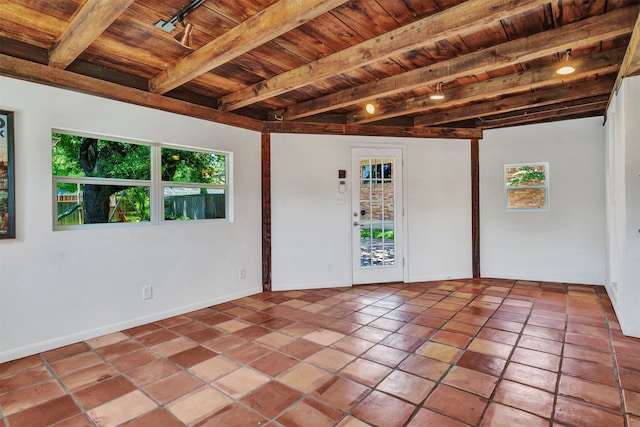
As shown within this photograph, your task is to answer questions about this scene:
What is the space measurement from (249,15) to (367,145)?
2.83 m

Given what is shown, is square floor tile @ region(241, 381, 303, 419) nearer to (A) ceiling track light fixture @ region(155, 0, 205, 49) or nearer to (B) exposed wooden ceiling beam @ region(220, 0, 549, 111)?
(A) ceiling track light fixture @ region(155, 0, 205, 49)

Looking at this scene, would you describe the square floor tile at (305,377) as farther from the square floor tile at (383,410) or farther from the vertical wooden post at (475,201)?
the vertical wooden post at (475,201)

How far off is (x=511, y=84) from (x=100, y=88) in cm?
383

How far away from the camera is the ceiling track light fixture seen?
2082 millimetres

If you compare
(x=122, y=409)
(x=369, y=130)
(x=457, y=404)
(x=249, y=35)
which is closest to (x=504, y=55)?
(x=249, y=35)

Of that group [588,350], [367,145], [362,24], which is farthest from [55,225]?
[588,350]

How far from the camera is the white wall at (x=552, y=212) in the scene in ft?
15.1

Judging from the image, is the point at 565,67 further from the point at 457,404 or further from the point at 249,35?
the point at 457,404

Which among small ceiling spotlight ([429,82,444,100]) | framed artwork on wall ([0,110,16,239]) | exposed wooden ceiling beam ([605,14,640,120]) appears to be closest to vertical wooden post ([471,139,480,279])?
small ceiling spotlight ([429,82,444,100])

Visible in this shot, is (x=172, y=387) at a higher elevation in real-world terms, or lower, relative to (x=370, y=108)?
lower

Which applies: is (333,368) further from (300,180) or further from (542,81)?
(542,81)

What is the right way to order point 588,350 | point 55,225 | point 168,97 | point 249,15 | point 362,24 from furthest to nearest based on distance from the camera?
point 168,97 < point 55,225 < point 588,350 < point 362,24 < point 249,15

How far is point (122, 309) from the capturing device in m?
3.18

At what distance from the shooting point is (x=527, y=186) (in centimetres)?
494
